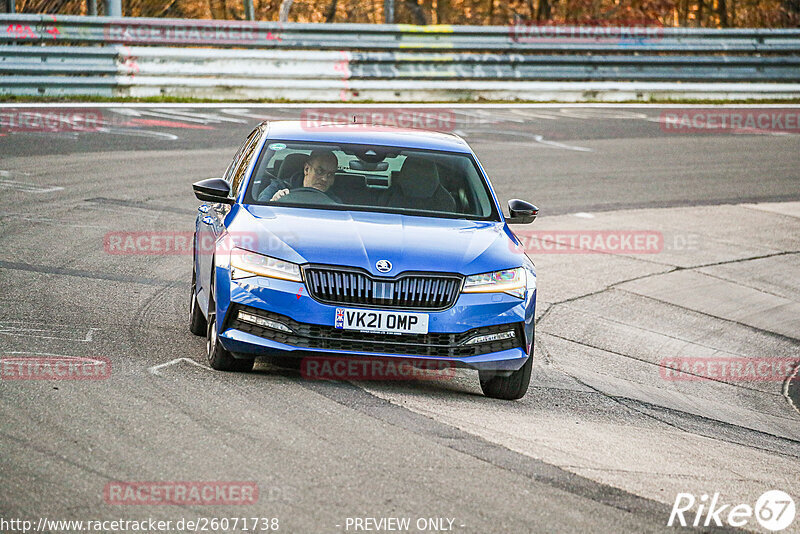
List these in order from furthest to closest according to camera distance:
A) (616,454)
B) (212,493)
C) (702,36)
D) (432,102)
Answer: (702,36), (432,102), (616,454), (212,493)

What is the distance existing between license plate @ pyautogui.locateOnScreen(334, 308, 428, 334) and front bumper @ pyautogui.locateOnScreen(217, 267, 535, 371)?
3cm

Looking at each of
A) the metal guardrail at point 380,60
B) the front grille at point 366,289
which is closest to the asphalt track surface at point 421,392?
the front grille at point 366,289

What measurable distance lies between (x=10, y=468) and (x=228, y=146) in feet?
44.2

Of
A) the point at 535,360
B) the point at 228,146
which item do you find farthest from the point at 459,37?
the point at 535,360

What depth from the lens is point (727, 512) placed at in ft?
17.4

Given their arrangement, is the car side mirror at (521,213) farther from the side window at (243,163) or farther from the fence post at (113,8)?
the fence post at (113,8)

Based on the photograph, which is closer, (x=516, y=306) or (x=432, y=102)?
(x=516, y=306)

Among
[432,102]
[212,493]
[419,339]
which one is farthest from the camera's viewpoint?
[432,102]

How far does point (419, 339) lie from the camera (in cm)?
684

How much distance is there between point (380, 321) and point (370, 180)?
1766 mm

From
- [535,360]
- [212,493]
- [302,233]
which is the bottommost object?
[535,360]

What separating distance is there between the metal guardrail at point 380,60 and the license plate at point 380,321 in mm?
15992

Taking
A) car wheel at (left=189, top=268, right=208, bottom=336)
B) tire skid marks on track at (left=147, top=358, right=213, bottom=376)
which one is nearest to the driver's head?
car wheel at (left=189, top=268, right=208, bottom=336)

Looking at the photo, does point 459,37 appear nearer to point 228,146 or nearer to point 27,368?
point 228,146
